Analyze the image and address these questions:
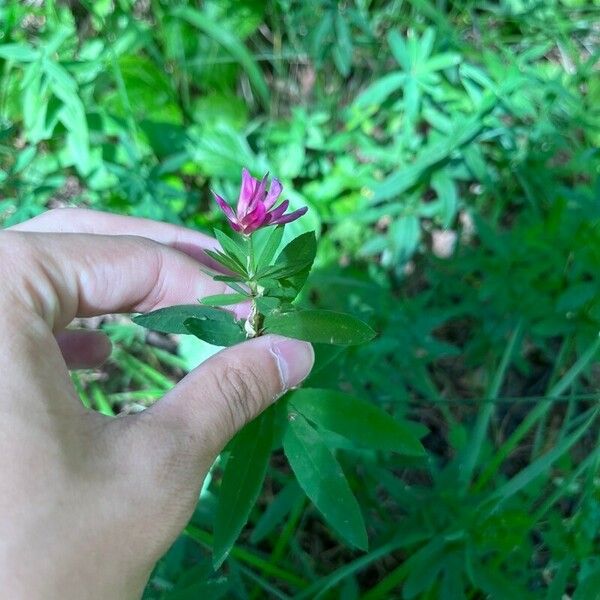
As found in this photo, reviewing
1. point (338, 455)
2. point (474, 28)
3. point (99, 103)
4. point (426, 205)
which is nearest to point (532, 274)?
point (426, 205)

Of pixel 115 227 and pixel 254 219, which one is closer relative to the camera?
pixel 254 219

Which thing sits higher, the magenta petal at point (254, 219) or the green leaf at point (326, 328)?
the magenta petal at point (254, 219)

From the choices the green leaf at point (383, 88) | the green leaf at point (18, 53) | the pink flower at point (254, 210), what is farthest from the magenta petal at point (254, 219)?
the green leaf at point (383, 88)

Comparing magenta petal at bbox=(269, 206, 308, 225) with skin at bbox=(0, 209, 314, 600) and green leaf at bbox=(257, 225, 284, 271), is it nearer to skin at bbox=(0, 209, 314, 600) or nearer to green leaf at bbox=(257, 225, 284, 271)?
green leaf at bbox=(257, 225, 284, 271)

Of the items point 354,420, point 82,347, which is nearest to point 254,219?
point 354,420

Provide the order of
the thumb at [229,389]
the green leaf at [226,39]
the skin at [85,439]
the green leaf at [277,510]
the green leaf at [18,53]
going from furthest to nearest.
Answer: the green leaf at [226,39] → the green leaf at [18,53] → the green leaf at [277,510] → the thumb at [229,389] → the skin at [85,439]

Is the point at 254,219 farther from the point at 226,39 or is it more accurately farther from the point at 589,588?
the point at 226,39

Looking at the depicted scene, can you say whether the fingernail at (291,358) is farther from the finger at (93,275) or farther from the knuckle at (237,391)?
the finger at (93,275)
